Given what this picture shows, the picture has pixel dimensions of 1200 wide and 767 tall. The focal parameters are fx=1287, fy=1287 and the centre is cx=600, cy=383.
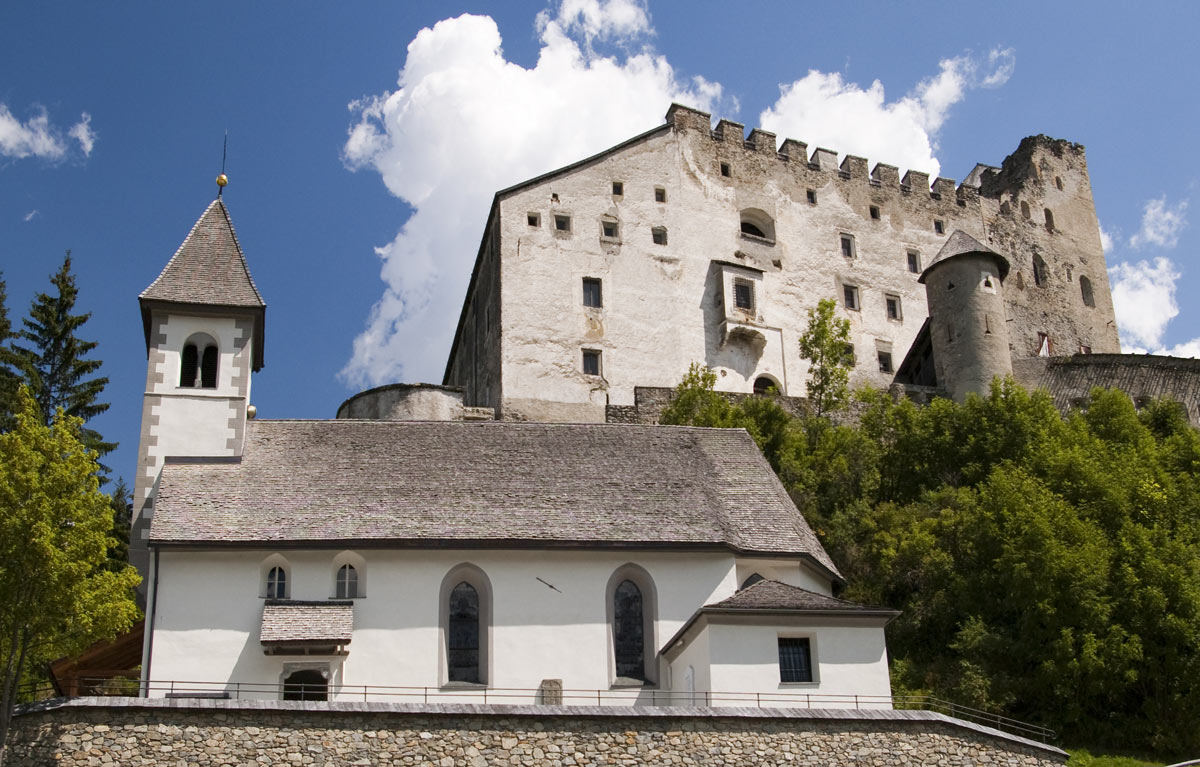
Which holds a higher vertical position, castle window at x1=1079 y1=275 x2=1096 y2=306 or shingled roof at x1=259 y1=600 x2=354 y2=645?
castle window at x1=1079 y1=275 x2=1096 y2=306

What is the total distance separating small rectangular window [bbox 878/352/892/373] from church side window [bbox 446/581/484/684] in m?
36.5

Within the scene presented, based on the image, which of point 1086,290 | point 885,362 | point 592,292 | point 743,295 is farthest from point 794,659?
point 1086,290

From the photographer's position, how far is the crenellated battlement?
61.1 meters

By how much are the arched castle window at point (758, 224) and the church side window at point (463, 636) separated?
117ft

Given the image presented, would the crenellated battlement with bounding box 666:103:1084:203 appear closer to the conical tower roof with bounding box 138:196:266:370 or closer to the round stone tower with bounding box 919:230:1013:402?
the round stone tower with bounding box 919:230:1013:402

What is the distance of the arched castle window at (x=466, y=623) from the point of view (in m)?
28.1

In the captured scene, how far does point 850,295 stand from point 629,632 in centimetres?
3650

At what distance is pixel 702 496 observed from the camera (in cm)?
3194

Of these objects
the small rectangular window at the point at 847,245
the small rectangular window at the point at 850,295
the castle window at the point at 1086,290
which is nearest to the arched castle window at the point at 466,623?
the small rectangular window at the point at 850,295

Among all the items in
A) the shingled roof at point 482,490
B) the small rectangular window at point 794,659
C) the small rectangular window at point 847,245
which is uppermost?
the small rectangular window at point 847,245

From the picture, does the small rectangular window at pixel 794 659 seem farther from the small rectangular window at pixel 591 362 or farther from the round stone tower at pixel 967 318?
the round stone tower at pixel 967 318

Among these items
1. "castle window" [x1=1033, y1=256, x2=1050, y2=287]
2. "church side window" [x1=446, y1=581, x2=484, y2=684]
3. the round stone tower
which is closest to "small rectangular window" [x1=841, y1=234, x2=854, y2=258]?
the round stone tower

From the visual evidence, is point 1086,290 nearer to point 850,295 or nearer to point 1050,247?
point 1050,247

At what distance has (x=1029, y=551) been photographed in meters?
31.0
